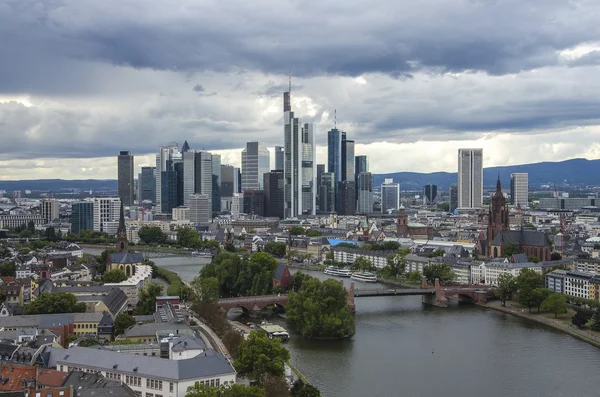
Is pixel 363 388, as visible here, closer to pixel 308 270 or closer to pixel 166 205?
pixel 308 270

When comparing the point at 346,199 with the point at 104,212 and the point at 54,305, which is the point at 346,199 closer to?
the point at 104,212

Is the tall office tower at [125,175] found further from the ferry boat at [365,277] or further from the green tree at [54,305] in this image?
the green tree at [54,305]

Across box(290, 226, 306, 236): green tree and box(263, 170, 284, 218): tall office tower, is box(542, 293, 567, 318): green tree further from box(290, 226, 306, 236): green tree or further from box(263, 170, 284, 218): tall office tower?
box(263, 170, 284, 218): tall office tower

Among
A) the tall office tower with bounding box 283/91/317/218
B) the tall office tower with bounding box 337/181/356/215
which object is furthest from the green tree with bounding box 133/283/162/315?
the tall office tower with bounding box 337/181/356/215

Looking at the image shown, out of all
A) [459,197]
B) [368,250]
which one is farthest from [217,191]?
[368,250]

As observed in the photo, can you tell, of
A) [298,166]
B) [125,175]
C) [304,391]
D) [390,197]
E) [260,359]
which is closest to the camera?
[304,391]

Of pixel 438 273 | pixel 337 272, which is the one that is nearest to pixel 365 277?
pixel 337 272
